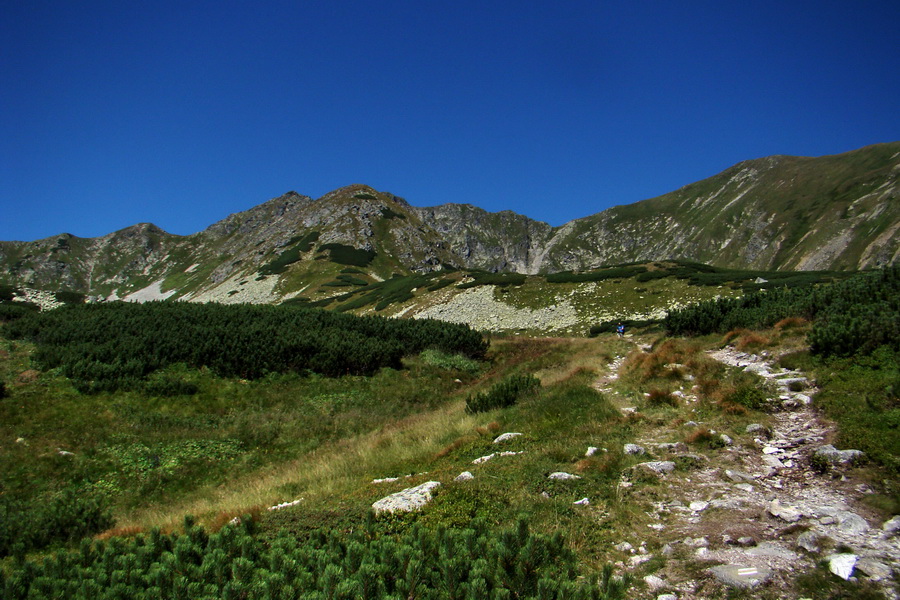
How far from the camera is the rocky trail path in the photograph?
471 cm

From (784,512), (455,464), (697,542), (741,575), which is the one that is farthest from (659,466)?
(455,464)

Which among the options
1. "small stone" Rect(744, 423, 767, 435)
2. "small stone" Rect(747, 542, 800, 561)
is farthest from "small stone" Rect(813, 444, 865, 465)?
"small stone" Rect(747, 542, 800, 561)

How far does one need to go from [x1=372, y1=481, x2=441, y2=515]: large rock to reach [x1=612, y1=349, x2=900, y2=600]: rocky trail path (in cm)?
291

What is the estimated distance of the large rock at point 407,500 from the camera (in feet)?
22.1

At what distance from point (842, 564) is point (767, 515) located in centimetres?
136

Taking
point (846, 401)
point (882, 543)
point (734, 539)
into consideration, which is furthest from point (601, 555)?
point (846, 401)

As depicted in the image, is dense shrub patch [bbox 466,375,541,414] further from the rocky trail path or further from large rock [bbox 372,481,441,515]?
large rock [bbox 372,481,441,515]

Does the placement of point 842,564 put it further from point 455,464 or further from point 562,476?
point 455,464

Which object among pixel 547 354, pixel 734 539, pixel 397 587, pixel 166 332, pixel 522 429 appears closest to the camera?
pixel 397 587

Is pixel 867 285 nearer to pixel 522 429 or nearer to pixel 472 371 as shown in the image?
pixel 522 429

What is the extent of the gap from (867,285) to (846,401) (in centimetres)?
880

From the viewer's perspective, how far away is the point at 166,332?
2147 centimetres

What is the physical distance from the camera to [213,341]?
69.5ft

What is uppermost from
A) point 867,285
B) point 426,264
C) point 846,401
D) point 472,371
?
point 426,264
